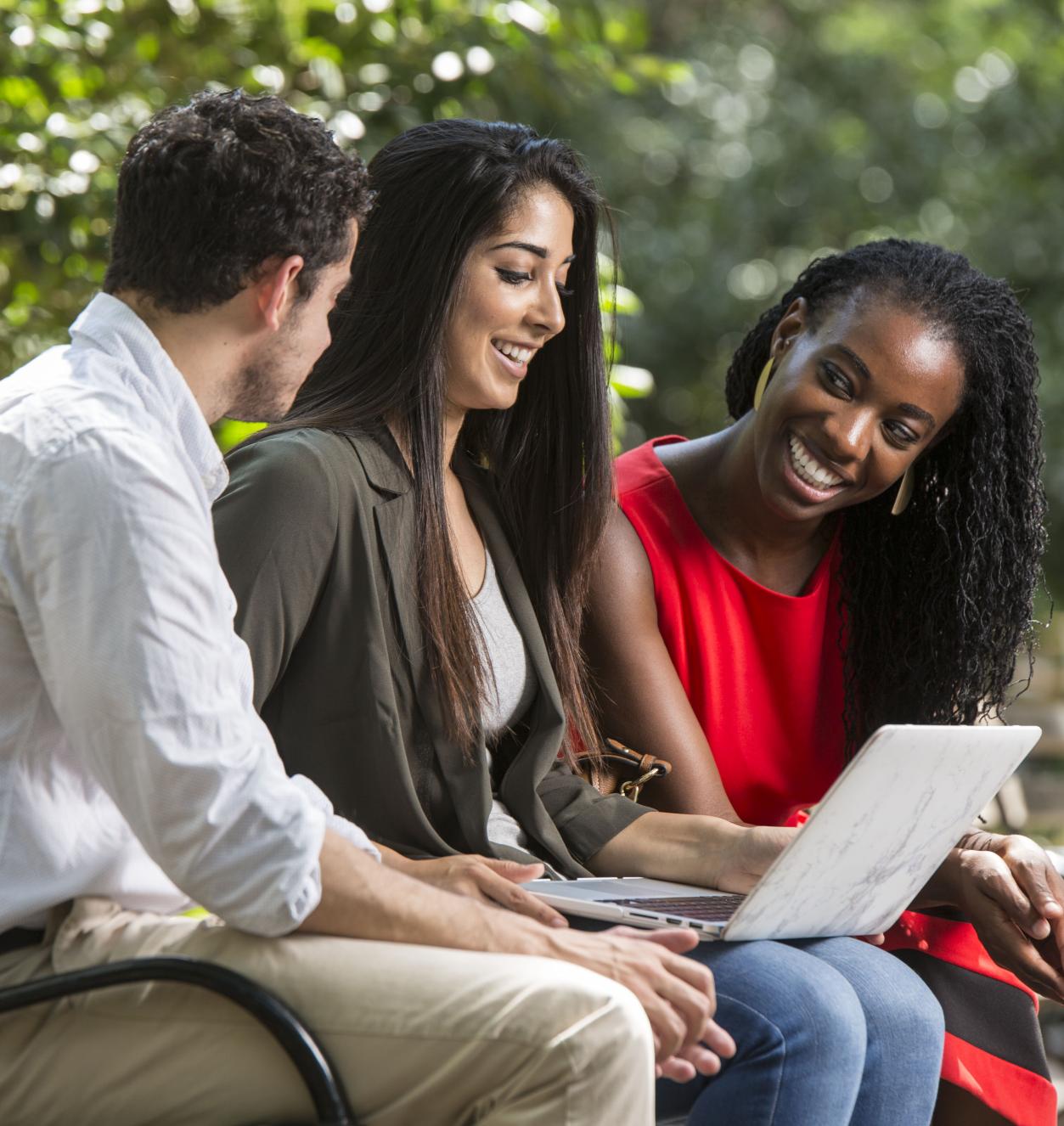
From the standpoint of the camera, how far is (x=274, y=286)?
1.85 meters

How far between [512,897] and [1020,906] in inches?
38.8

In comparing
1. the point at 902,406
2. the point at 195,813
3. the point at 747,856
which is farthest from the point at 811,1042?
the point at 902,406

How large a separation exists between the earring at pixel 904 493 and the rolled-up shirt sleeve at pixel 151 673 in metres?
1.92

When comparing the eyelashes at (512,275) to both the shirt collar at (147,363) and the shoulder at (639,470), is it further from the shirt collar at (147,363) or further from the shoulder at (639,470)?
the shirt collar at (147,363)

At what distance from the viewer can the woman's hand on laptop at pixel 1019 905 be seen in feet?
8.55

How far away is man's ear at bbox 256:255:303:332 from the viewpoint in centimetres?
185

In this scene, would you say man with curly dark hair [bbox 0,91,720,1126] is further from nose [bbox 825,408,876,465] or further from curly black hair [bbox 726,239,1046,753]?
curly black hair [bbox 726,239,1046,753]

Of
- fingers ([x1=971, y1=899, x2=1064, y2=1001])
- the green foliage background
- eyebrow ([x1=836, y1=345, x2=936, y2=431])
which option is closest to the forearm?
fingers ([x1=971, y1=899, x2=1064, y2=1001])

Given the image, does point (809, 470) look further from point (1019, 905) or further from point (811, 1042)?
point (811, 1042)

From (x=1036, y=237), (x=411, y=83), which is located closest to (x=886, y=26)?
(x=1036, y=237)

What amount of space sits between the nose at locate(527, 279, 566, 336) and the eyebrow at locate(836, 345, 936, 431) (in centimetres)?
69

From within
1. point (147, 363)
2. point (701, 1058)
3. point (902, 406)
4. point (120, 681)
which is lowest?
point (701, 1058)

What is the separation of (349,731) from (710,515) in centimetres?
117

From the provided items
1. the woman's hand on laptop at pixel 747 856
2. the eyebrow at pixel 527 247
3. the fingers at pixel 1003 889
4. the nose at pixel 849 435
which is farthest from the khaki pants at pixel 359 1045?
the nose at pixel 849 435
